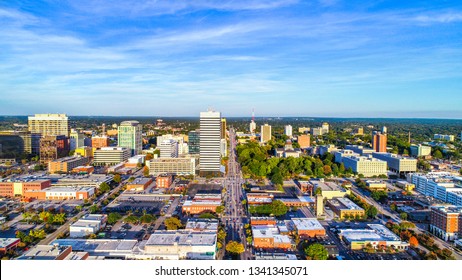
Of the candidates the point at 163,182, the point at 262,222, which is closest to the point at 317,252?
the point at 262,222

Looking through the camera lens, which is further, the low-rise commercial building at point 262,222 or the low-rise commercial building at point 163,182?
the low-rise commercial building at point 163,182

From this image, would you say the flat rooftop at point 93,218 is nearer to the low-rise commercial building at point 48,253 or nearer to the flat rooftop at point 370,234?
the low-rise commercial building at point 48,253

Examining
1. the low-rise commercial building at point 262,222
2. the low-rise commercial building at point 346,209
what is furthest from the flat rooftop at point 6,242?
the low-rise commercial building at point 346,209

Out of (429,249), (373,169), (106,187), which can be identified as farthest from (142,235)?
(373,169)

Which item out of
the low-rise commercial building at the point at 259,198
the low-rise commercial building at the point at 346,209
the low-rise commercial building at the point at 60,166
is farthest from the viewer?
the low-rise commercial building at the point at 60,166
